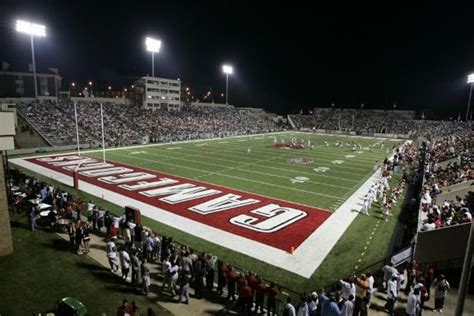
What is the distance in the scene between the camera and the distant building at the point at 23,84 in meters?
65.2

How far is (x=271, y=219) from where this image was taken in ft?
50.9

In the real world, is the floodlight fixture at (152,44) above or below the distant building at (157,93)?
above

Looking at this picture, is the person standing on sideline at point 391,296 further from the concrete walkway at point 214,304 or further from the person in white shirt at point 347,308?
the person in white shirt at point 347,308

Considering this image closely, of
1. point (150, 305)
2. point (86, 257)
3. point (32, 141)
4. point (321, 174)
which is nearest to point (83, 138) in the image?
point (32, 141)

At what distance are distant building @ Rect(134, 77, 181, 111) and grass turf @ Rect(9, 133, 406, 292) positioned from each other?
34.0 metres

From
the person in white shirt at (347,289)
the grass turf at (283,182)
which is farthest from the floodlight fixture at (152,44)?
the person in white shirt at (347,289)

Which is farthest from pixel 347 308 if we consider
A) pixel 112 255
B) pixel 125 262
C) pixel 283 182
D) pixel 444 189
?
pixel 283 182

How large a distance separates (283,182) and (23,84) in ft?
228

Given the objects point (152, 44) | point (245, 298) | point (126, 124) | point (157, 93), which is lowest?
point (245, 298)

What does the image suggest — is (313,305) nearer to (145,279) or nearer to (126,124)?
(145,279)

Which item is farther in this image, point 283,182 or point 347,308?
point 283,182

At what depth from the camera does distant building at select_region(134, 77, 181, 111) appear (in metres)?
69.6

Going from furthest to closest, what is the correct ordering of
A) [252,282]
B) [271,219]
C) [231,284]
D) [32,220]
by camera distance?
[271,219] → [32,220] → [231,284] → [252,282]

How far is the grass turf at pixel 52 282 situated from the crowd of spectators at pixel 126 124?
101 ft
